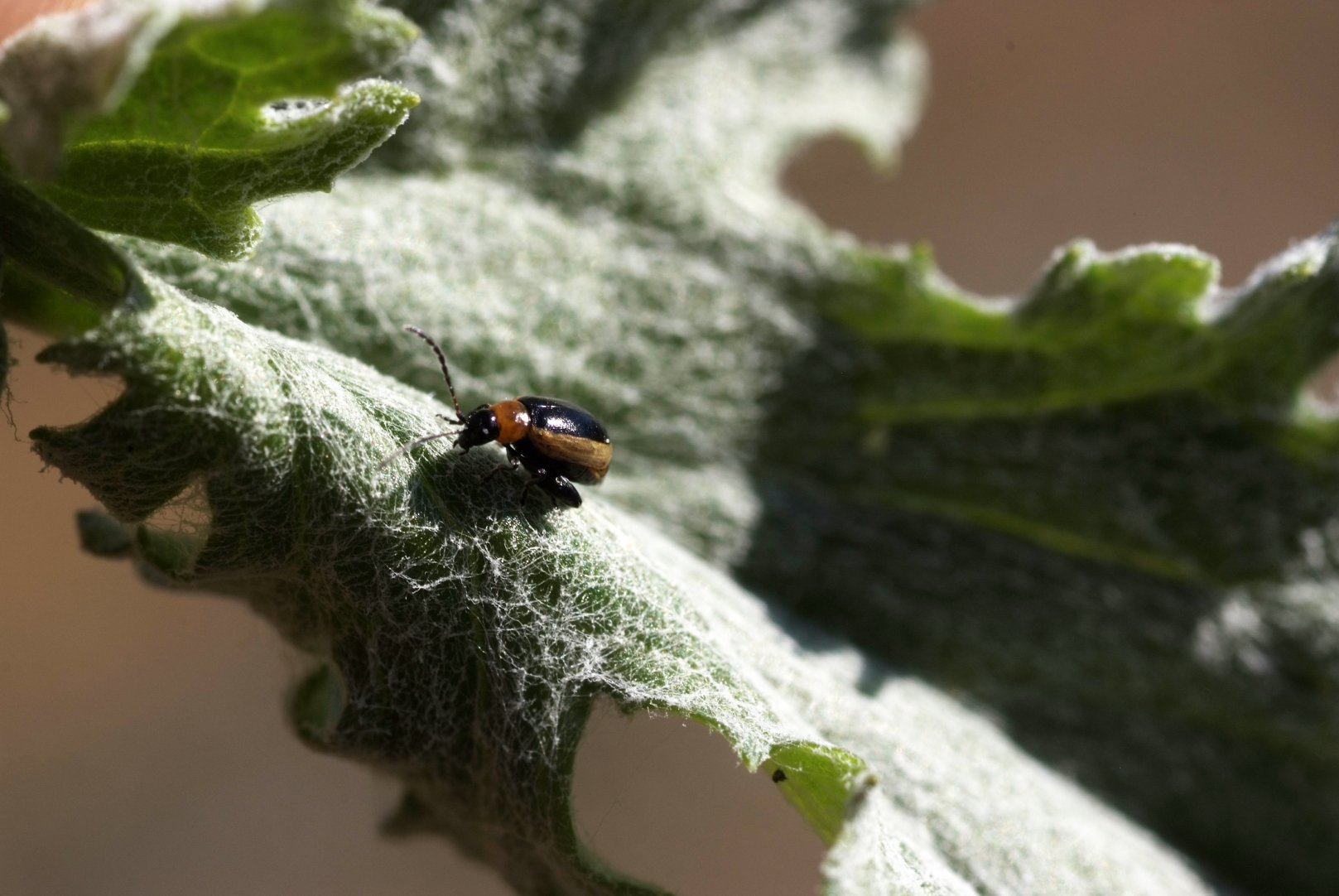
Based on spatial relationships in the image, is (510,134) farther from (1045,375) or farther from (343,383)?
(1045,375)

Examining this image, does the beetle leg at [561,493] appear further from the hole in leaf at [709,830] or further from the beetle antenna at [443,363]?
the hole in leaf at [709,830]

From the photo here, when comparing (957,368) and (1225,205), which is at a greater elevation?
(1225,205)

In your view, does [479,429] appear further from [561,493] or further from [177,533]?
[177,533]

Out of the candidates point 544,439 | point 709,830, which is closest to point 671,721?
point 544,439

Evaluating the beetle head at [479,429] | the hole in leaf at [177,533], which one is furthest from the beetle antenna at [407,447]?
the hole in leaf at [177,533]

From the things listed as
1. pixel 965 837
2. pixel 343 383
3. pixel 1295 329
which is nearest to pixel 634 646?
pixel 343 383
